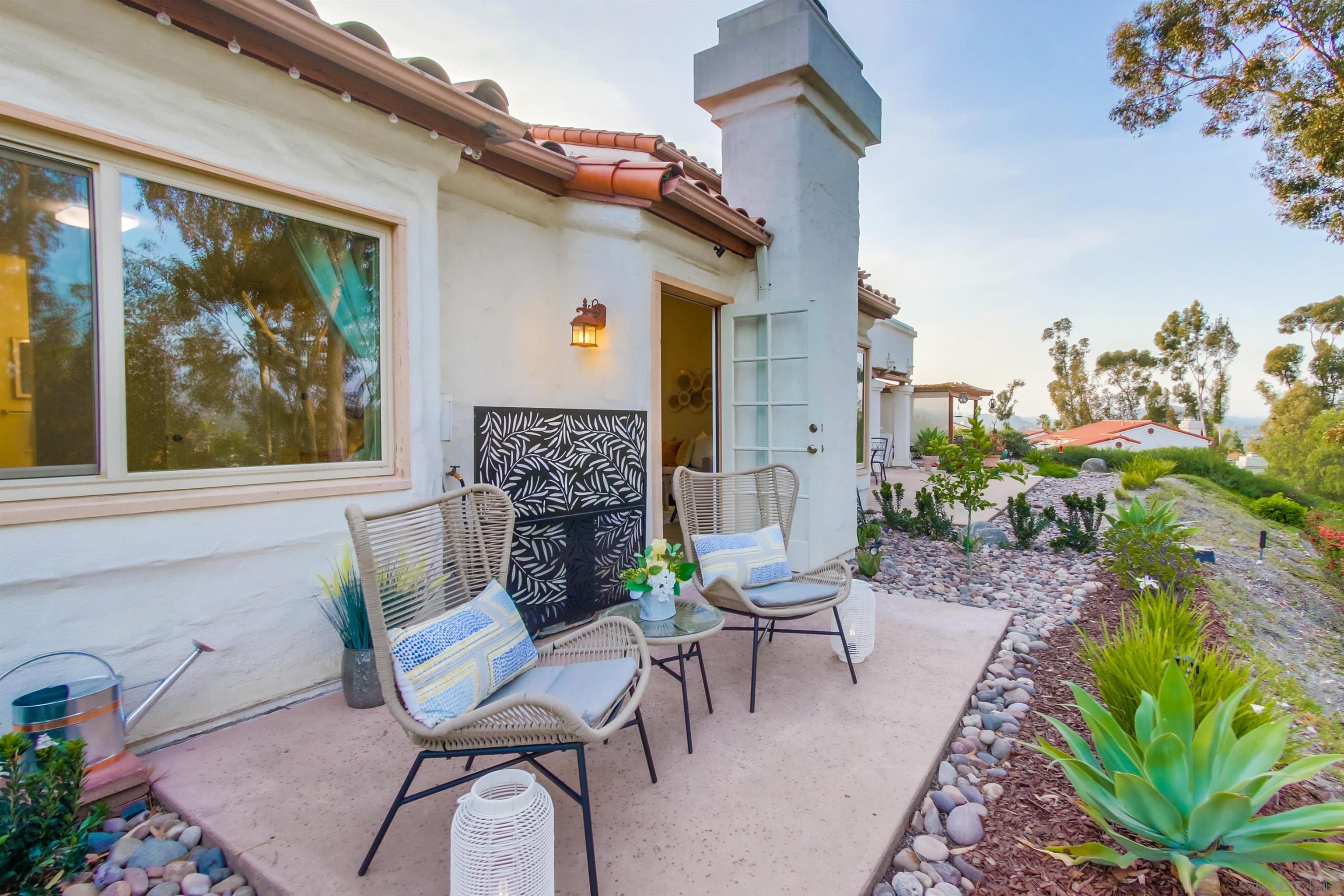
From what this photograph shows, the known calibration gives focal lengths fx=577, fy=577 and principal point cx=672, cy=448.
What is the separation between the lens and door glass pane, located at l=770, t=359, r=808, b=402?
479 centimetres

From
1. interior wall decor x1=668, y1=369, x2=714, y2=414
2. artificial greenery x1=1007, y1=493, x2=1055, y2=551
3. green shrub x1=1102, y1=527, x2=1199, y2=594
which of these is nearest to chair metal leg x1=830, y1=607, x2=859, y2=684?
green shrub x1=1102, y1=527, x2=1199, y2=594

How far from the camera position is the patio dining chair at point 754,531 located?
9.10ft

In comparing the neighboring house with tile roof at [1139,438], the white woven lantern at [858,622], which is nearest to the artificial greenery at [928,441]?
the white woven lantern at [858,622]

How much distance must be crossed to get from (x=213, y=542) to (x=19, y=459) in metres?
0.63

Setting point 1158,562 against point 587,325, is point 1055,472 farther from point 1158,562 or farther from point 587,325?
point 587,325

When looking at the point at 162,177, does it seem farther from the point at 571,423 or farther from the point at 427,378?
the point at 571,423

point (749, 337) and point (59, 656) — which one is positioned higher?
point (749, 337)

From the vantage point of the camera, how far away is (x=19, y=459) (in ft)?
6.63

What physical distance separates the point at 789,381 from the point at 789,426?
0.38 metres

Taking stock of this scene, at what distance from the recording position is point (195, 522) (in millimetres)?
2297

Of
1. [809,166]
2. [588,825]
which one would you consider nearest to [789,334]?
[809,166]

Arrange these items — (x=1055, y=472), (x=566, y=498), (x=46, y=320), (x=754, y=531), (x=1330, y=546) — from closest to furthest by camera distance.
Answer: (x=46, y=320) → (x=754, y=531) → (x=566, y=498) → (x=1330, y=546) → (x=1055, y=472)

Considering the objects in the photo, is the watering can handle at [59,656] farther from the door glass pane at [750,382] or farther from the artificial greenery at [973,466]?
the artificial greenery at [973,466]

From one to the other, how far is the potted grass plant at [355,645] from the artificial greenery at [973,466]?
435 cm
